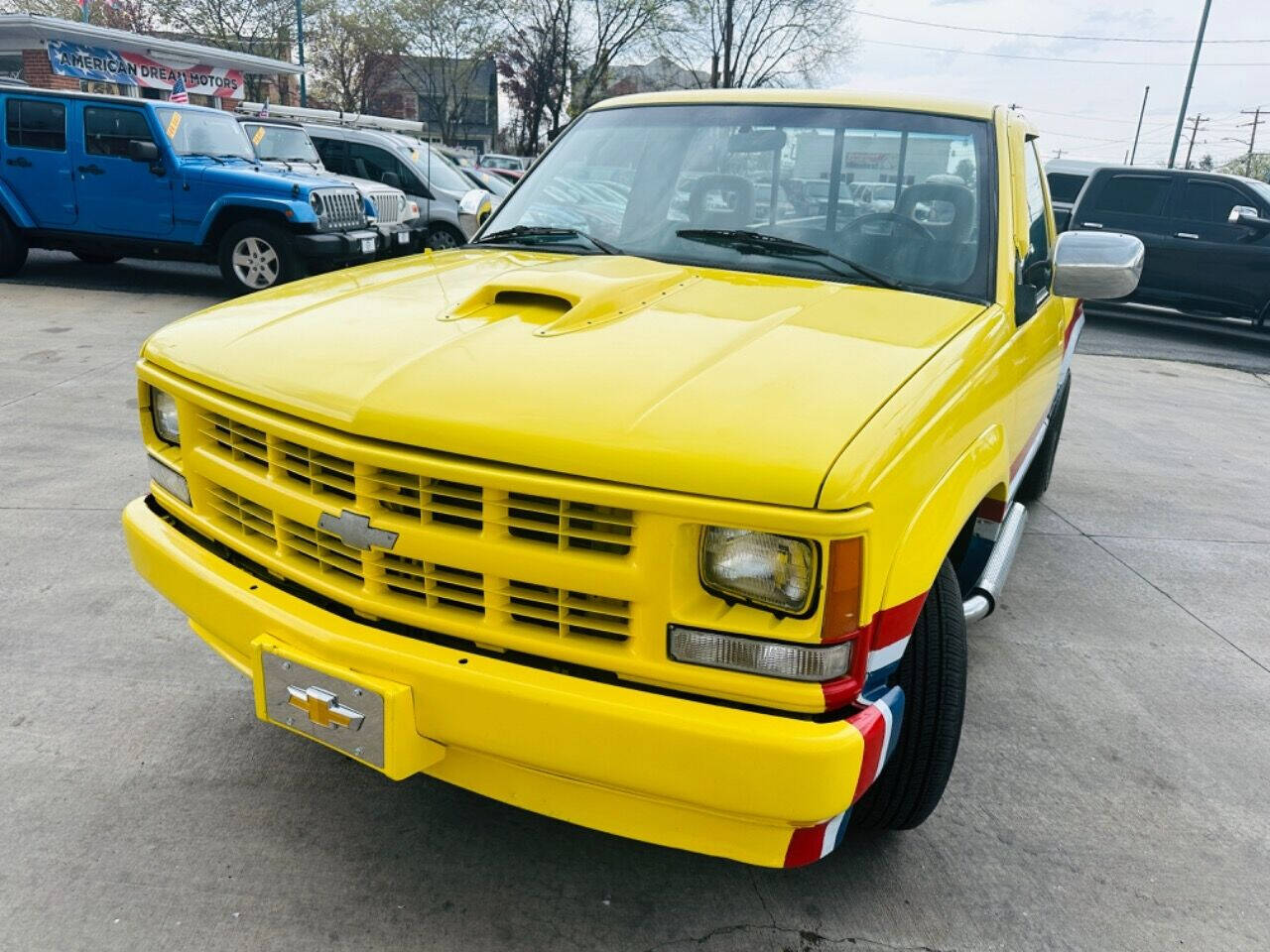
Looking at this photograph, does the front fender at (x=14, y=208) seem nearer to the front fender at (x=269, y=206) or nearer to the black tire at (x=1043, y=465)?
the front fender at (x=269, y=206)

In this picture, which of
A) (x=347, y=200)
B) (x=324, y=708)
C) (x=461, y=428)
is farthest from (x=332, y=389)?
Result: (x=347, y=200)

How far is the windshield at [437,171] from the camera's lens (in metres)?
13.2

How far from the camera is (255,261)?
988 cm

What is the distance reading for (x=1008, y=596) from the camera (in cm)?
411

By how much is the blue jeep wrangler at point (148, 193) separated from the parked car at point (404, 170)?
312cm

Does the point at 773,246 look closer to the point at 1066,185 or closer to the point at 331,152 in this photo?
the point at 331,152

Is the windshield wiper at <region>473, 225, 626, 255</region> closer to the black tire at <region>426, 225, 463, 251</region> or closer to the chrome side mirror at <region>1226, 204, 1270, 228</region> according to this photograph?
the black tire at <region>426, 225, 463, 251</region>

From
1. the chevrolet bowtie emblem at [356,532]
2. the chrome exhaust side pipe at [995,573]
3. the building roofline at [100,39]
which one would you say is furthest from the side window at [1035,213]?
the building roofline at [100,39]

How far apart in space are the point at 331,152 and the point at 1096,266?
12513 millimetres

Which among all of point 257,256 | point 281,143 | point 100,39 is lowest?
point 257,256

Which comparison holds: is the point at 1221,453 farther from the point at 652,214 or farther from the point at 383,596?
the point at 383,596

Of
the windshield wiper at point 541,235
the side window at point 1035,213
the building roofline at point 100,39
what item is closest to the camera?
the windshield wiper at point 541,235

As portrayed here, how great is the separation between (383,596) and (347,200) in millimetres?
9481

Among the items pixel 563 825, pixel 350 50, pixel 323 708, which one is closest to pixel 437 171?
pixel 563 825
